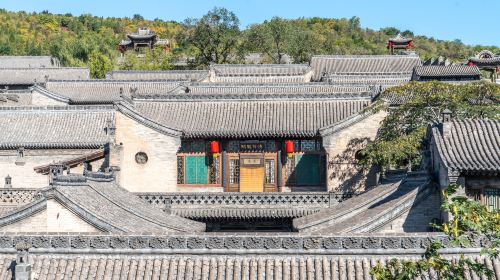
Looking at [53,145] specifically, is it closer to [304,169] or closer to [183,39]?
[304,169]

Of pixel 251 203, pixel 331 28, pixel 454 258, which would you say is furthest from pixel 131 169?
pixel 331 28

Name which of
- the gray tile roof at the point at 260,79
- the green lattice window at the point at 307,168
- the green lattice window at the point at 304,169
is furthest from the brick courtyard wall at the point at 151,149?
the gray tile roof at the point at 260,79

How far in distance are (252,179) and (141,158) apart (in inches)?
165

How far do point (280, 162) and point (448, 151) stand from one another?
12741mm

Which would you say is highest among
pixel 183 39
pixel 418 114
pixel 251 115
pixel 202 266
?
pixel 183 39

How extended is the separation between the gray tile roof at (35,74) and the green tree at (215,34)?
936 cm

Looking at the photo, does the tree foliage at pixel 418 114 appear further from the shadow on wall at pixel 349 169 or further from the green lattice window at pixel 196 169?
the green lattice window at pixel 196 169

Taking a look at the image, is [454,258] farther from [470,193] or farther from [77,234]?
[470,193]

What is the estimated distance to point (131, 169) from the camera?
101 feet

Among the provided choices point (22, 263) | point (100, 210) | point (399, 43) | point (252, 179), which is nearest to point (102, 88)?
point (252, 179)

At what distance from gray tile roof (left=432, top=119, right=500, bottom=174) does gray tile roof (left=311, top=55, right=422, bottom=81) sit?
3573 centimetres

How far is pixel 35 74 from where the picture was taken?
203ft

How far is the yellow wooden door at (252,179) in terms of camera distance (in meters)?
31.1

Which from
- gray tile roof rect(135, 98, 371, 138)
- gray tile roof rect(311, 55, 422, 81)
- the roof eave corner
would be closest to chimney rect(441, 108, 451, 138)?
gray tile roof rect(135, 98, 371, 138)
